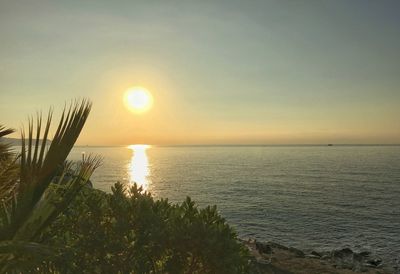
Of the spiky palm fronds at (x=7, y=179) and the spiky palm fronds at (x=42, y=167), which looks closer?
the spiky palm fronds at (x=42, y=167)

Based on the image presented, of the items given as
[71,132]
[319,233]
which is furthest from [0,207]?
[319,233]

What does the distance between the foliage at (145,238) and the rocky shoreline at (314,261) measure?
1913 centimetres

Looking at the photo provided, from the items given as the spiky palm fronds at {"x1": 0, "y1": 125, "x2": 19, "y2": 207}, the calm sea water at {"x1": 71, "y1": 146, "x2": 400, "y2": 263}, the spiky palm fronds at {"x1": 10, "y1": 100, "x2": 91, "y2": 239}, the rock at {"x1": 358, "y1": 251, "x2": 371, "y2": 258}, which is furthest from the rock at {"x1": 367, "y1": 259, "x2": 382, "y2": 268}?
the spiky palm fronds at {"x1": 10, "y1": 100, "x2": 91, "y2": 239}

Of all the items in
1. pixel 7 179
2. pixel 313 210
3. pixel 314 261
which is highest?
pixel 7 179

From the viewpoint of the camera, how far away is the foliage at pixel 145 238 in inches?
298

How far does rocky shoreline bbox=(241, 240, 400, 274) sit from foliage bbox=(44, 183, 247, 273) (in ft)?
62.8

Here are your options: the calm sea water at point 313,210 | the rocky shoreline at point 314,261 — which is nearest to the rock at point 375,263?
the rocky shoreline at point 314,261

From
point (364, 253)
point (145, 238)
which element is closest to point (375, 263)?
point (364, 253)

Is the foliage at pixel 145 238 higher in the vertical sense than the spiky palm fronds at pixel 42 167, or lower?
lower

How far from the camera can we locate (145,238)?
8047 mm

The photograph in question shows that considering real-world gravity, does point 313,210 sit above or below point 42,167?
below

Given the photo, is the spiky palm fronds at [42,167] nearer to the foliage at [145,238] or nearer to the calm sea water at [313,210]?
the foliage at [145,238]

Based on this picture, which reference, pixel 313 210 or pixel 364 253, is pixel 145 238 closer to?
pixel 364 253

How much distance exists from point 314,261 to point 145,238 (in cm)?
2827
